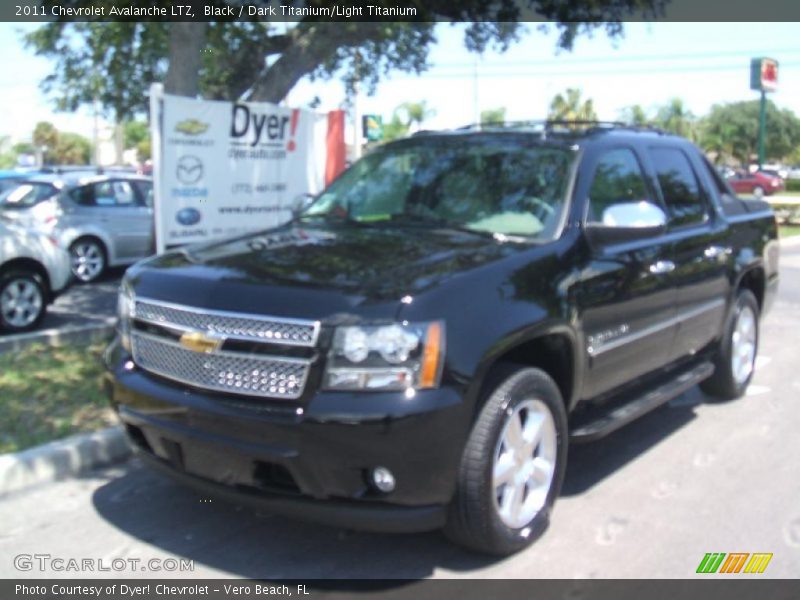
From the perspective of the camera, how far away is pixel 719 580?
3719 millimetres

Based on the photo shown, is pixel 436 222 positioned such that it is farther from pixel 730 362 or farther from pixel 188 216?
pixel 188 216

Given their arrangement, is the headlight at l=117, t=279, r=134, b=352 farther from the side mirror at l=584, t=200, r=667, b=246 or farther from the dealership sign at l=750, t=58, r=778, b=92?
the dealership sign at l=750, t=58, r=778, b=92

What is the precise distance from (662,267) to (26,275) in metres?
6.21

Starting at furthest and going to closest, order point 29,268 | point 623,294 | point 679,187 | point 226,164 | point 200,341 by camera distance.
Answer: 1. point 29,268
2. point 226,164
3. point 679,187
4. point 623,294
5. point 200,341

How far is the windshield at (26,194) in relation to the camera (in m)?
11.8

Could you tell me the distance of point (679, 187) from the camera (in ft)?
18.5

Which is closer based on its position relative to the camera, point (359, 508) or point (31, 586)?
point (359, 508)

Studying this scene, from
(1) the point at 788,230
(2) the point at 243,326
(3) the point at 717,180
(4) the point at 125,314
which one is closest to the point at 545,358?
(2) the point at 243,326

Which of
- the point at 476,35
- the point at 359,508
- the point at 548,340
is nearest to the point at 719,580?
the point at 548,340

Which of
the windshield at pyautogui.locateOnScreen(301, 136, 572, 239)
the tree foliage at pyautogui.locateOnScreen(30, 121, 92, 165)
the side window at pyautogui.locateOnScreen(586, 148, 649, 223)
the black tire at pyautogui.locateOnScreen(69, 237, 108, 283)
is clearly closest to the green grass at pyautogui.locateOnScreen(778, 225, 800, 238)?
the black tire at pyautogui.locateOnScreen(69, 237, 108, 283)

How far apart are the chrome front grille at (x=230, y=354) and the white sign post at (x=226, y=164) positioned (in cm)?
335

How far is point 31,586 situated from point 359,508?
1.44m

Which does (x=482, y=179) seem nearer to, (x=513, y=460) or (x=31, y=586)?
(x=513, y=460)

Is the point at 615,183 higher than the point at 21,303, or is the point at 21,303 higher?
the point at 615,183
